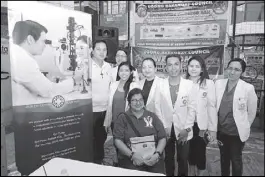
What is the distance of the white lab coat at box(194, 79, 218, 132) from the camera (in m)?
2.06

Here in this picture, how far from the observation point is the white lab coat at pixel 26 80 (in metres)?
1.63

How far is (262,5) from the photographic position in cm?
204

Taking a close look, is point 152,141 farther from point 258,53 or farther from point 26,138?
point 258,53

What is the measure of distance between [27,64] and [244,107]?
1.85m

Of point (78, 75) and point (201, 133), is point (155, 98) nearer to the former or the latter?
point (201, 133)

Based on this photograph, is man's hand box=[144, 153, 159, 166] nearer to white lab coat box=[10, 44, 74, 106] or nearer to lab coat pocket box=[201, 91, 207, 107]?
lab coat pocket box=[201, 91, 207, 107]

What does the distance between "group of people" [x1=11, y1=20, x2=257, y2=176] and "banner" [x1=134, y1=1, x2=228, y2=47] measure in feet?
0.70

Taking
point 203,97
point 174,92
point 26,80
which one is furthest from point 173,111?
point 26,80

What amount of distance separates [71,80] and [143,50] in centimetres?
82

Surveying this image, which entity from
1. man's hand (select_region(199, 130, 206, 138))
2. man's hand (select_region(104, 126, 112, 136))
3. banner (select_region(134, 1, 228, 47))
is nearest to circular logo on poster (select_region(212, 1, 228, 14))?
banner (select_region(134, 1, 228, 47))

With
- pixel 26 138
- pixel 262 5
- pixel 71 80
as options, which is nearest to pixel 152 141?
pixel 71 80

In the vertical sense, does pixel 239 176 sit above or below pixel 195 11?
below

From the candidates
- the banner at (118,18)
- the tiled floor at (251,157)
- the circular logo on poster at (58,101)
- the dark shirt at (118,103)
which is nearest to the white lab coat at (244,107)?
the tiled floor at (251,157)

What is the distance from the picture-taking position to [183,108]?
209 centimetres
